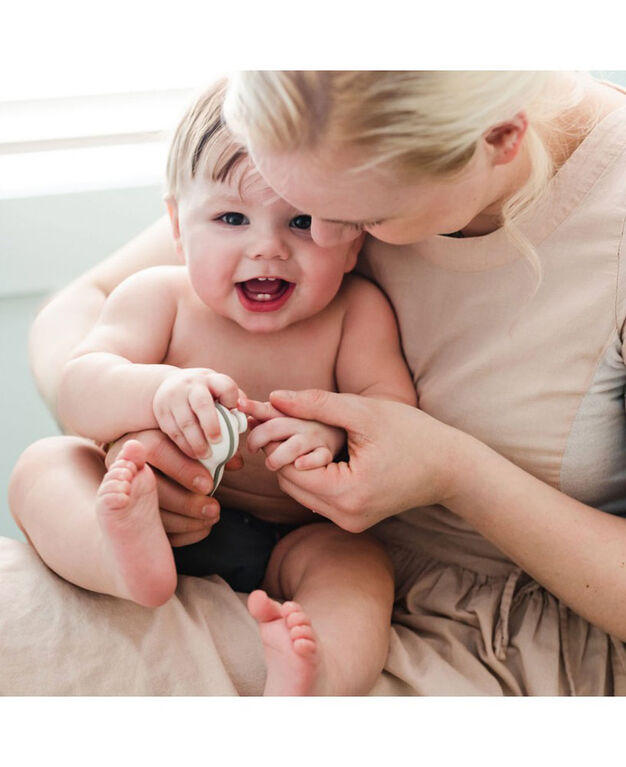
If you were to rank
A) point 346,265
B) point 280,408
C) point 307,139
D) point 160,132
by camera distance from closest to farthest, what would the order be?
point 307,139 < point 280,408 < point 346,265 < point 160,132

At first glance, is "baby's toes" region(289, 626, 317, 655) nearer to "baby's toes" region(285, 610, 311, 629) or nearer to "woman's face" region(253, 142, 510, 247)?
"baby's toes" region(285, 610, 311, 629)

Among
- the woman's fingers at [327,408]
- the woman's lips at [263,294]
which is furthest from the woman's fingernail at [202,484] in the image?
the woman's lips at [263,294]

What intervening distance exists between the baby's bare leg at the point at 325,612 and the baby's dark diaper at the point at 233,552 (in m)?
0.02

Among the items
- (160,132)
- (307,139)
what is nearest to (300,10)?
(307,139)

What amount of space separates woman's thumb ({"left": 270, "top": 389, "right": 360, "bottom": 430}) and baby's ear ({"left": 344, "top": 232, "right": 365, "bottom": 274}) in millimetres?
195

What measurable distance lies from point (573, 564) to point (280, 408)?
326 mm

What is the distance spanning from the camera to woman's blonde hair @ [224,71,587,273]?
628 mm

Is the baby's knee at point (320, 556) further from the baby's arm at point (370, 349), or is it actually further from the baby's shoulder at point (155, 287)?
the baby's shoulder at point (155, 287)

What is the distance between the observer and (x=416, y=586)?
1.02m

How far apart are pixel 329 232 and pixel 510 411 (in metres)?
0.28

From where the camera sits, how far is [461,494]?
0.88 m

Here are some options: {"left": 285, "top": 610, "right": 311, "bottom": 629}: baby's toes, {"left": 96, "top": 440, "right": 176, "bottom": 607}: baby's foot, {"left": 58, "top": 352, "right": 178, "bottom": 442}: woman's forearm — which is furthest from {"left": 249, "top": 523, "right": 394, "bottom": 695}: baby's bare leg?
{"left": 58, "top": 352, "right": 178, "bottom": 442}: woman's forearm

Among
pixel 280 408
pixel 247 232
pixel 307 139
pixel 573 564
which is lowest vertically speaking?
pixel 573 564
